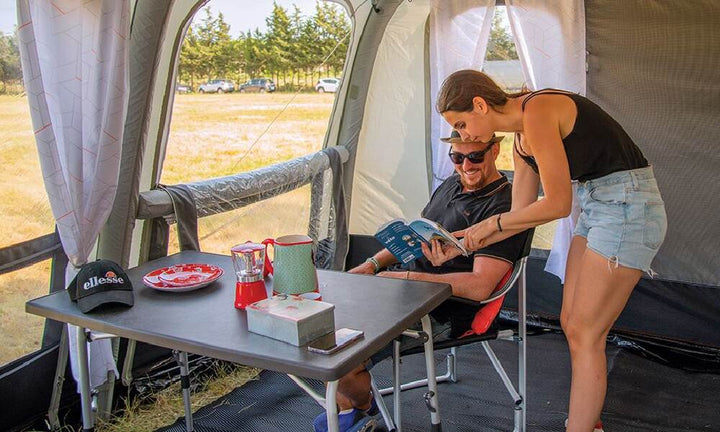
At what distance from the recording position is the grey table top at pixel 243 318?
1.39m

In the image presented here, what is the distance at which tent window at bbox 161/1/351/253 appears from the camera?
268cm

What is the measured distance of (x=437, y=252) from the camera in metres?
2.15

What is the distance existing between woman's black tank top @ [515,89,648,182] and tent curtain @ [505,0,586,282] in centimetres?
112

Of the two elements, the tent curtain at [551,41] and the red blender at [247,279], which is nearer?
the red blender at [247,279]

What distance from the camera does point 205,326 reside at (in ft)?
5.14

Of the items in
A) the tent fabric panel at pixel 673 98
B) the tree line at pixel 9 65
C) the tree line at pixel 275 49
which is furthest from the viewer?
the tent fabric panel at pixel 673 98

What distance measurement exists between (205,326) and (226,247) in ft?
4.81

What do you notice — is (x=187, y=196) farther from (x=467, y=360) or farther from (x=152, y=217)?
(x=467, y=360)

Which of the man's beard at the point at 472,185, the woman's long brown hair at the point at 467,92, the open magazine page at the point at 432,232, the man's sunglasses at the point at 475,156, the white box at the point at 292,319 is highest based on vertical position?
the woman's long brown hair at the point at 467,92

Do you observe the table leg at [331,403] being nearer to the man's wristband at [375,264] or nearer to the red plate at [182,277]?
the red plate at [182,277]

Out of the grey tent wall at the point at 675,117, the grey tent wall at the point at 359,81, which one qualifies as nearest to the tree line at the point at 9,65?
the grey tent wall at the point at 359,81

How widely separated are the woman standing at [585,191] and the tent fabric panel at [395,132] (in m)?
1.67

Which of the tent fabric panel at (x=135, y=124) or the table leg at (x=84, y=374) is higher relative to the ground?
the tent fabric panel at (x=135, y=124)

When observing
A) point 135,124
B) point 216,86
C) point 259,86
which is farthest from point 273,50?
point 135,124
